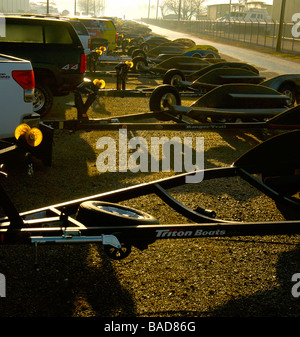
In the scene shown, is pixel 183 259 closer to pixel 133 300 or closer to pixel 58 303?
pixel 133 300

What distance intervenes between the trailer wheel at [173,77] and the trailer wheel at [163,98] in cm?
402

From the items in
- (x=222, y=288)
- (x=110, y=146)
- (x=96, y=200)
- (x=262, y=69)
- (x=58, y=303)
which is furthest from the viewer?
(x=262, y=69)

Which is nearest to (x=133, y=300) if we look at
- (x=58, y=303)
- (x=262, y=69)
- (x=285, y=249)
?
(x=58, y=303)

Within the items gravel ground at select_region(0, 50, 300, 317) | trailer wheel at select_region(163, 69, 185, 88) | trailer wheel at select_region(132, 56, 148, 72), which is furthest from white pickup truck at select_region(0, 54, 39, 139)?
trailer wheel at select_region(132, 56, 148, 72)

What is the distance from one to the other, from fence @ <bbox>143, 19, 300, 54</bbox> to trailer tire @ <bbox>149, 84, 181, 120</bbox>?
36.5 m

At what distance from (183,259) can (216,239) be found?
660 millimetres

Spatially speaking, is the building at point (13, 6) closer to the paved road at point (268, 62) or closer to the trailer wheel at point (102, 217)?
the paved road at point (268, 62)

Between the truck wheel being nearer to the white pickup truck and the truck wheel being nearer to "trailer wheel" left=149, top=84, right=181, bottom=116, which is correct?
"trailer wheel" left=149, top=84, right=181, bottom=116

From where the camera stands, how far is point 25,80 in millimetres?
7117

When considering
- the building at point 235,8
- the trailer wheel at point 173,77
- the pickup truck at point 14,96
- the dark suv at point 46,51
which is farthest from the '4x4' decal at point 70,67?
the building at point 235,8

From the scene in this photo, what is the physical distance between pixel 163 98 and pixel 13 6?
119m

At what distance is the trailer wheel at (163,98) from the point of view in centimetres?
1105

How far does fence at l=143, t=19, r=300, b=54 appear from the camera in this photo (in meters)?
51.6
